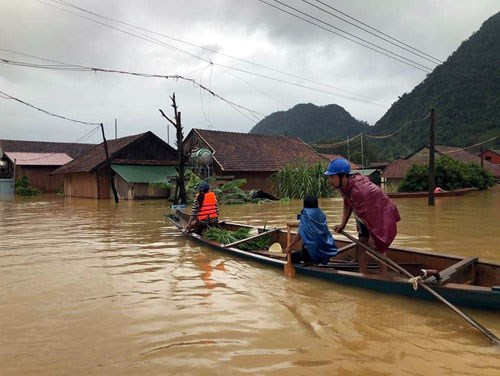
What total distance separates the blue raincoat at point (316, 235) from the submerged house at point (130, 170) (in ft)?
62.8

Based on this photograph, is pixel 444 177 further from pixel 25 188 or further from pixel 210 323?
pixel 25 188

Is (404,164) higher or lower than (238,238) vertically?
higher

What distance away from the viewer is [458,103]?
58.8 meters

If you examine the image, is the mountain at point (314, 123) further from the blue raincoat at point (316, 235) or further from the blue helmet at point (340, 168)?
the blue helmet at point (340, 168)

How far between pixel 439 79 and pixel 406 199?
4818 cm

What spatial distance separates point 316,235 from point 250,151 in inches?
953

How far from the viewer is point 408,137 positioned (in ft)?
202

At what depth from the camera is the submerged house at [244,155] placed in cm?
2747

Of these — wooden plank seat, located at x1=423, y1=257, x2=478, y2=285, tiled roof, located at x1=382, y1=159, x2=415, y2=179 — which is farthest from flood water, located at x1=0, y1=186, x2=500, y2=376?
tiled roof, located at x1=382, y1=159, x2=415, y2=179

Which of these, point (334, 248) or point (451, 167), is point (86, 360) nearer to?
point (334, 248)

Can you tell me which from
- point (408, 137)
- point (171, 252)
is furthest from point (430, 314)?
point (408, 137)

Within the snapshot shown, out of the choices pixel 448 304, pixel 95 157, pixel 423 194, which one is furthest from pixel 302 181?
pixel 448 304

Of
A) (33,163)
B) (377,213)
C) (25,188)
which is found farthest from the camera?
(33,163)

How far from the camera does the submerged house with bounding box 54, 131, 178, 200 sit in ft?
85.9
